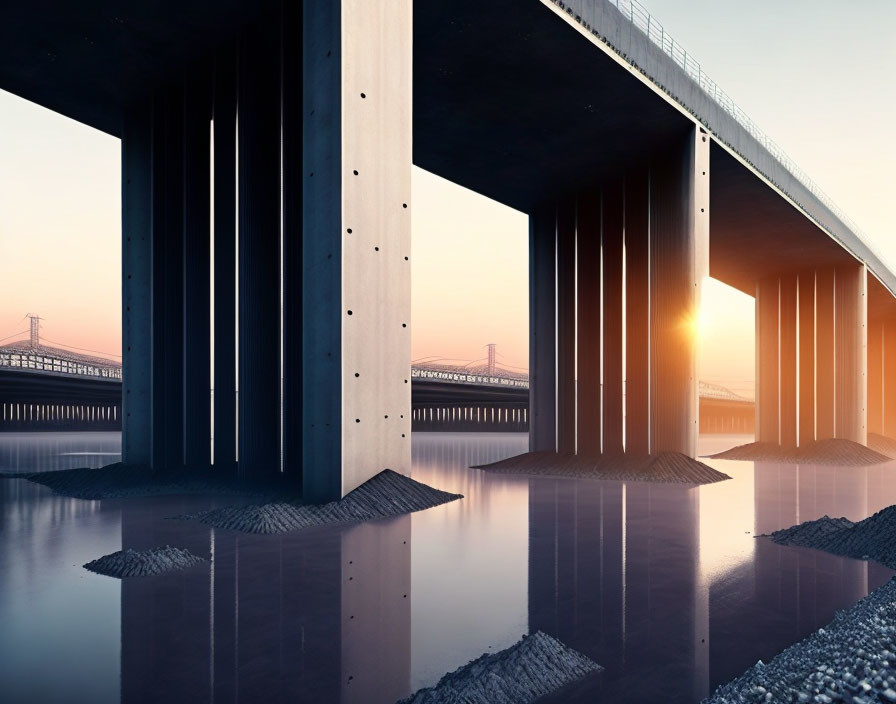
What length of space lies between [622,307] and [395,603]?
18379 millimetres

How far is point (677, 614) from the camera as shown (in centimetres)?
581

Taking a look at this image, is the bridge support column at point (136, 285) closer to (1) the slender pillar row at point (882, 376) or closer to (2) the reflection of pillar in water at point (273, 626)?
(2) the reflection of pillar in water at point (273, 626)

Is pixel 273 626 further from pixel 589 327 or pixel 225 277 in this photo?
pixel 589 327

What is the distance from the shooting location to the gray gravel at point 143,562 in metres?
7.19

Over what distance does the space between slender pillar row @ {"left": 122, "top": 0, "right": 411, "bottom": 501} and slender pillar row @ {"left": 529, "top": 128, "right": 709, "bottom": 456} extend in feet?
35.0

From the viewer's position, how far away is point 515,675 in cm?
427

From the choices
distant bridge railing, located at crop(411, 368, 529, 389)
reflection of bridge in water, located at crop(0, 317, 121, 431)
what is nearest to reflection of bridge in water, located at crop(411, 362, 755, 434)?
distant bridge railing, located at crop(411, 368, 529, 389)

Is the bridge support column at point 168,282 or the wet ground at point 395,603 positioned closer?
the wet ground at point 395,603

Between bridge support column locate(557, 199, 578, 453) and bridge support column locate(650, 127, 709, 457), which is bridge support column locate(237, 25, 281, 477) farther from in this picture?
bridge support column locate(557, 199, 578, 453)

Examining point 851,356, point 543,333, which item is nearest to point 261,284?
point 543,333

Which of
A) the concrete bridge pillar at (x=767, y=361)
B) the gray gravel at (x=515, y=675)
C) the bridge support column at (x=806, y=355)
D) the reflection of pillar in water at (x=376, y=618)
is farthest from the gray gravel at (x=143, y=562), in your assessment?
the concrete bridge pillar at (x=767, y=361)

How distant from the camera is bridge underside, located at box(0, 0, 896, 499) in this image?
1234 centimetres

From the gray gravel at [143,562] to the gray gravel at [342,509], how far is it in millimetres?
2180

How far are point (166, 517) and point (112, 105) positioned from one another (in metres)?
13.2
